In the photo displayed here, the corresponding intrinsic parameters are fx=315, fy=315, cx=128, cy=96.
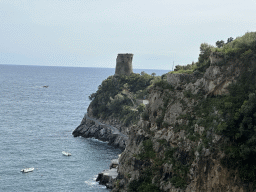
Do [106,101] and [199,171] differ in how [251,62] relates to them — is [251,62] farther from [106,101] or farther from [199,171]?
[106,101]

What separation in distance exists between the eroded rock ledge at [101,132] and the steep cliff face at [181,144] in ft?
86.1

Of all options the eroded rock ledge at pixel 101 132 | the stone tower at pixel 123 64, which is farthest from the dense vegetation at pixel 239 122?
the stone tower at pixel 123 64

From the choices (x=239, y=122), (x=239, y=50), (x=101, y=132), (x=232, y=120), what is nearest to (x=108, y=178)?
(x=232, y=120)

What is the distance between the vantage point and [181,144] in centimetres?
3675

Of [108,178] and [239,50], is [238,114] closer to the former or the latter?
[239,50]

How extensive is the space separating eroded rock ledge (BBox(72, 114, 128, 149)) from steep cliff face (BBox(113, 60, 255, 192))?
86.1 feet

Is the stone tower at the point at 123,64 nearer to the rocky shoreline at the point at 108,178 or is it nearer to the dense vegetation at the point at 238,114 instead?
the rocky shoreline at the point at 108,178

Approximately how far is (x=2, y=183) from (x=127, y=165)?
847 inches

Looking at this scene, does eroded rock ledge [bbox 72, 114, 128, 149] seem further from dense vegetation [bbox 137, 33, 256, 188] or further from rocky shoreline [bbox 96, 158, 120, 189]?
dense vegetation [bbox 137, 33, 256, 188]

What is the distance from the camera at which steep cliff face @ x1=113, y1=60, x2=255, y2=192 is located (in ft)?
107

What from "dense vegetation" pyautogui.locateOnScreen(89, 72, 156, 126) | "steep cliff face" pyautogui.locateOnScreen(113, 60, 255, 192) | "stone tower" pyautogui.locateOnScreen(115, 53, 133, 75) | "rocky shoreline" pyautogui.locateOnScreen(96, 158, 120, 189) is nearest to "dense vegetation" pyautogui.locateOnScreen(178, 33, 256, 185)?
"steep cliff face" pyautogui.locateOnScreen(113, 60, 255, 192)

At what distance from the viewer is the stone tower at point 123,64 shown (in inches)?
3880

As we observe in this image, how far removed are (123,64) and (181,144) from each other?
64.5 meters

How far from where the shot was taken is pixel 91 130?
266ft
